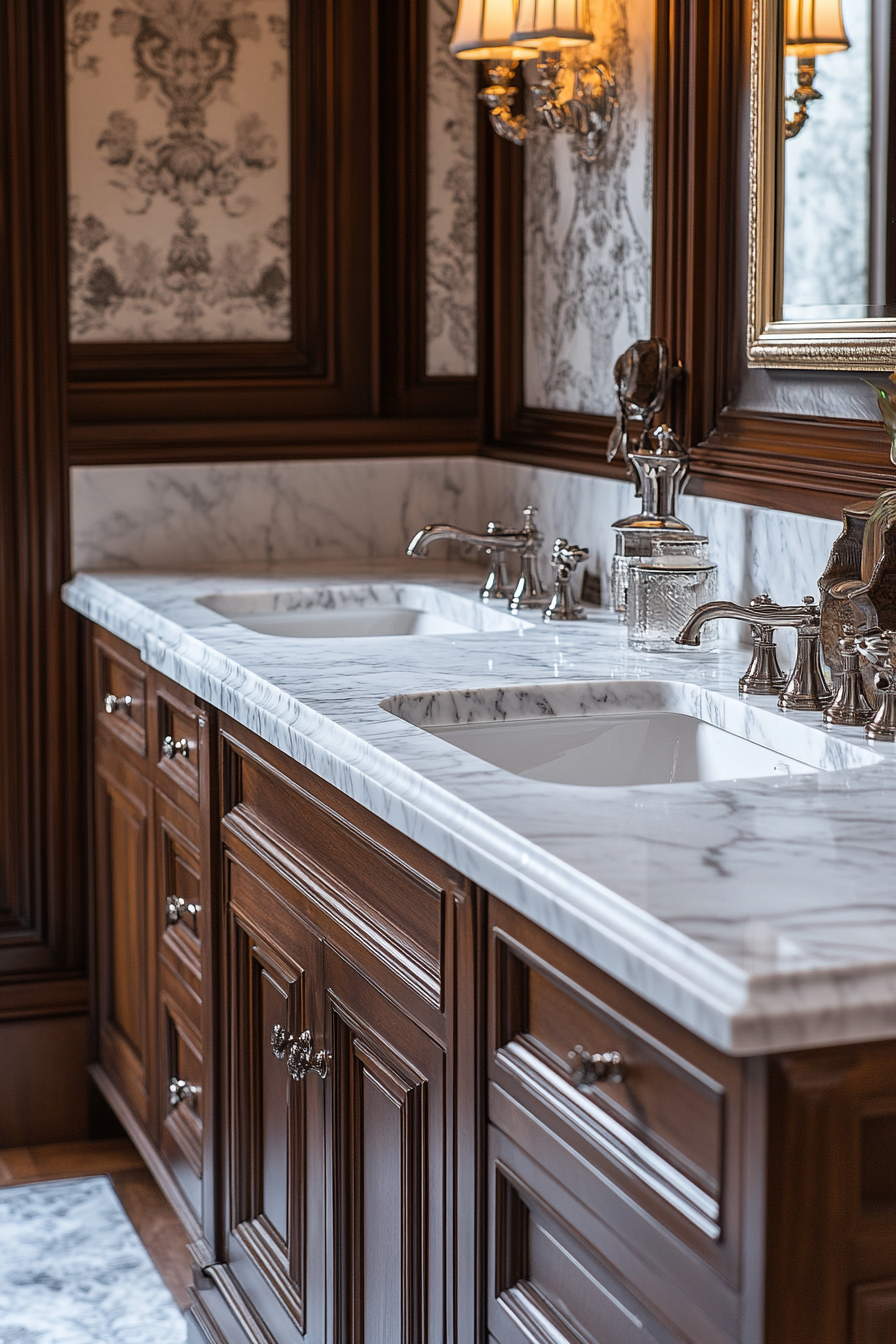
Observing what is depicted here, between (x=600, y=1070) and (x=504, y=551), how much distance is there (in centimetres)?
136

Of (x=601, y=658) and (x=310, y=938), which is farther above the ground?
(x=601, y=658)

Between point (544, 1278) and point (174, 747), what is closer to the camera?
point (544, 1278)

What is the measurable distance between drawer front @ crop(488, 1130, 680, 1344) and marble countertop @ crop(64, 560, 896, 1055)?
21 centimetres

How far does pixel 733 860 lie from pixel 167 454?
73.2 inches

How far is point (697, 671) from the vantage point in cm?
166

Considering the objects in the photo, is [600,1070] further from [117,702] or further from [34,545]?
[34,545]

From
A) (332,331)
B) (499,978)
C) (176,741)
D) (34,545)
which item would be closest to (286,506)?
(332,331)

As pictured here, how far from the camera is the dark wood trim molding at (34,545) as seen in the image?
2.54 meters

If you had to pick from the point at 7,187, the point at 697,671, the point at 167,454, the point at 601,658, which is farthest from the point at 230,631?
the point at 7,187

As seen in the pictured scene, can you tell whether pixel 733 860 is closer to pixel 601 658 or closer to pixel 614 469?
pixel 601 658

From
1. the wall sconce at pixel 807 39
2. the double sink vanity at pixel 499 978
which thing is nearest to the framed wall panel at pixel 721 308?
the wall sconce at pixel 807 39

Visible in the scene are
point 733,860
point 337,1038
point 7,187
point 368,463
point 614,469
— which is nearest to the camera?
point 733,860

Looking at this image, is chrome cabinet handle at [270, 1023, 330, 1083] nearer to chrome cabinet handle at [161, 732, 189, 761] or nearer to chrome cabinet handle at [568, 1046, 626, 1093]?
chrome cabinet handle at [161, 732, 189, 761]

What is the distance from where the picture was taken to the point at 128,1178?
260 cm
